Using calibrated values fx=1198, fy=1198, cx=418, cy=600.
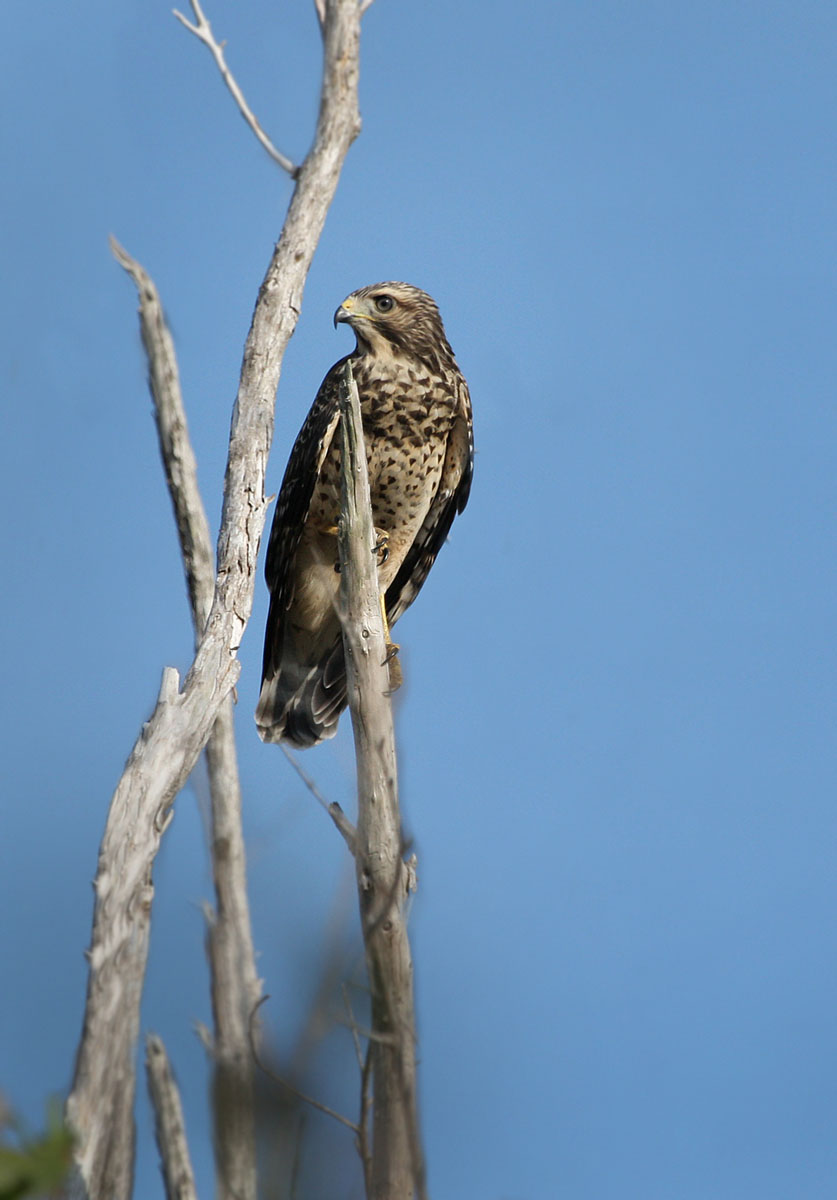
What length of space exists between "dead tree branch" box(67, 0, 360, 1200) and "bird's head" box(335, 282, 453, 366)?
12.4 inches

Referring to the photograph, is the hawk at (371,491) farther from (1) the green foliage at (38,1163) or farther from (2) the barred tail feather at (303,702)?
(1) the green foliage at (38,1163)

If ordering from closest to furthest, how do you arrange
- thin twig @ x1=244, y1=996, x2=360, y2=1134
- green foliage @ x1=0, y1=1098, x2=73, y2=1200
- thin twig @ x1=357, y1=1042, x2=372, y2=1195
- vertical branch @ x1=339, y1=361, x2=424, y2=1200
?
green foliage @ x1=0, y1=1098, x2=73, y2=1200 → thin twig @ x1=244, y1=996, x2=360, y2=1134 → thin twig @ x1=357, y1=1042, x2=372, y2=1195 → vertical branch @ x1=339, y1=361, x2=424, y2=1200

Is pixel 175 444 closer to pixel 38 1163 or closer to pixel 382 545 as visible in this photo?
pixel 382 545

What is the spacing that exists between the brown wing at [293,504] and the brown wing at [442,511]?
1.42 feet

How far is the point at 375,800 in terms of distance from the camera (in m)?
3.05

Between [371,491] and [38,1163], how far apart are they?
340 centimetres

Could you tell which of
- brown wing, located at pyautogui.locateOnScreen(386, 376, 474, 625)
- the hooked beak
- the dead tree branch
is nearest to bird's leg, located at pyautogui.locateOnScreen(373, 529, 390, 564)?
brown wing, located at pyautogui.locateOnScreen(386, 376, 474, 625)

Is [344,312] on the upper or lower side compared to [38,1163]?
upper

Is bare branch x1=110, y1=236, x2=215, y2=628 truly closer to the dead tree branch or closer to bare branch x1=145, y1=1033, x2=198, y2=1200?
the dead tree branch

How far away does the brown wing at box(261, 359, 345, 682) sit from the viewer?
409cm

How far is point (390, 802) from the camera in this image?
3.04m

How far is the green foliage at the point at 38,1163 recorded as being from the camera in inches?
33.2

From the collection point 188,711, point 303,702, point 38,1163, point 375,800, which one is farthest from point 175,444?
point 38,1163

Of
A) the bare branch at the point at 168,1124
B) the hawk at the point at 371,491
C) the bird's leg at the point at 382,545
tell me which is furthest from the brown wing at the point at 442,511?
the bare branch at the point at 168,1124
